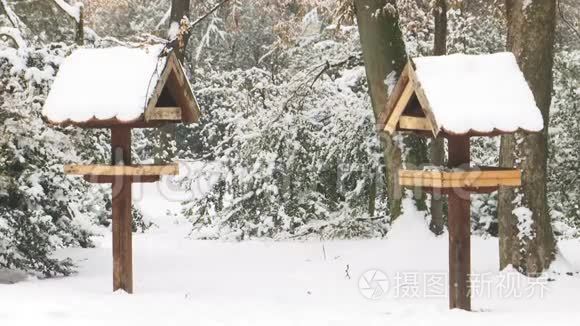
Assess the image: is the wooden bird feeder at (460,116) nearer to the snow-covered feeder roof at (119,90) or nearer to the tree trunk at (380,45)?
the snow-covered feeder roof at (119,90)

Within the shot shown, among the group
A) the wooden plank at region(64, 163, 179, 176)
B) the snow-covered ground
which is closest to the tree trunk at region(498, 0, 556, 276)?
the snow-covered ground

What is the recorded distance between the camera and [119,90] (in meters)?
7.49

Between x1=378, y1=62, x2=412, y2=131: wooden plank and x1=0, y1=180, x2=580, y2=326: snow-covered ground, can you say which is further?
x1=378, y1=62, x2=412, y2=131: wooden plank

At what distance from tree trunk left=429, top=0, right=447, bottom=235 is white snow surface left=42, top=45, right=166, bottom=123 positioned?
4.69 metres

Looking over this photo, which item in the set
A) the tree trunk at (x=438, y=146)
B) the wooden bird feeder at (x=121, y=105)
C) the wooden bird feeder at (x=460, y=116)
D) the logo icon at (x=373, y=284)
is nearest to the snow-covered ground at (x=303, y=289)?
the logo icon at (x=373, y=284)

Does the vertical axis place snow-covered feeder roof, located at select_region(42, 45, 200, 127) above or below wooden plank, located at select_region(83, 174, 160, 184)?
above

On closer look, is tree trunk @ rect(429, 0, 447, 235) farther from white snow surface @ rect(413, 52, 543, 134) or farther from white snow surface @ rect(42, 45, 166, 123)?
white snow surface @ rect(42, 45, 166, 123)

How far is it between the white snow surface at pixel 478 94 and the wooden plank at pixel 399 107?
16 centimetres

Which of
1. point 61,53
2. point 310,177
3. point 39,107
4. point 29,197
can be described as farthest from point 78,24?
point 310,177

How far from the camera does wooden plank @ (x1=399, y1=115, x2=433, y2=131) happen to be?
6.84 metres

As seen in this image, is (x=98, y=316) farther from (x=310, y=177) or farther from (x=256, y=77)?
(x=256, y=77)

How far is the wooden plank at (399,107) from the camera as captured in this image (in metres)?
6.88

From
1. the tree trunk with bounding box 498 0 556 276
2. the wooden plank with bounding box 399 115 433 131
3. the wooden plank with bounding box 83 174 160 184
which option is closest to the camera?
the wooden plank with bounding box 399 115 433 131

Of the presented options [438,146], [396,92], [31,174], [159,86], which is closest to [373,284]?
[396,92]
